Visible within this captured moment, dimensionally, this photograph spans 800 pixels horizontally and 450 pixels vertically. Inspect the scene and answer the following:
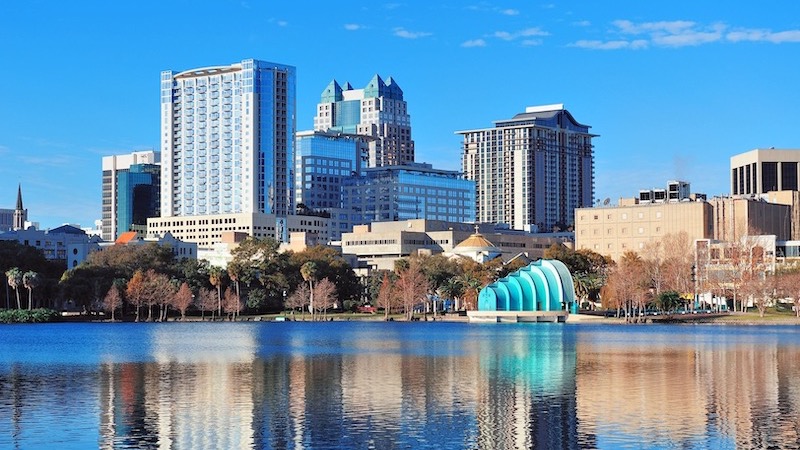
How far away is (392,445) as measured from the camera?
138 ft

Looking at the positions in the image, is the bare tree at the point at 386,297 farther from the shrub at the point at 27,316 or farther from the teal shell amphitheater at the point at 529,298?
the shrub at the point at 27,316

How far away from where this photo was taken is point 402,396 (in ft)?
187

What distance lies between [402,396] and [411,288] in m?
128

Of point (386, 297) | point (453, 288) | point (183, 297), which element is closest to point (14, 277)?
point (183, 297)

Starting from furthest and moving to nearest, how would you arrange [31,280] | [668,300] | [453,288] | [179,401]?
[453,288] < [31,280] < [668,300] < [179,401]

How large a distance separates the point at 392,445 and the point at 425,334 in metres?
87.5

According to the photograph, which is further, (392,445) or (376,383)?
(376,383)

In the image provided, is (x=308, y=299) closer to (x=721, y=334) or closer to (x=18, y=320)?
(x=18, y=320)

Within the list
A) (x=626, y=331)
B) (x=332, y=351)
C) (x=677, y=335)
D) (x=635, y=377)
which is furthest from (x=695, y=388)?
(x=626, y=331)

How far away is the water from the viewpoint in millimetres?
44188

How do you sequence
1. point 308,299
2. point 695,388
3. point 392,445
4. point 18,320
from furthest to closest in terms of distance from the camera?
point 308,299, point 18,320, point 695,388, point 392,445

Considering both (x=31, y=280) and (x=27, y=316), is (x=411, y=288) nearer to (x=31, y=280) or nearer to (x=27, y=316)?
(x=31, y=280)

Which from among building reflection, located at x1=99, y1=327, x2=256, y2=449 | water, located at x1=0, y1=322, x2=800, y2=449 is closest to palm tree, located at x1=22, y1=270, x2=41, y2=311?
water, located at x1=0, y1=322, x2=800, y2=449

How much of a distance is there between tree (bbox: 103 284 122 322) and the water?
73906 mm
